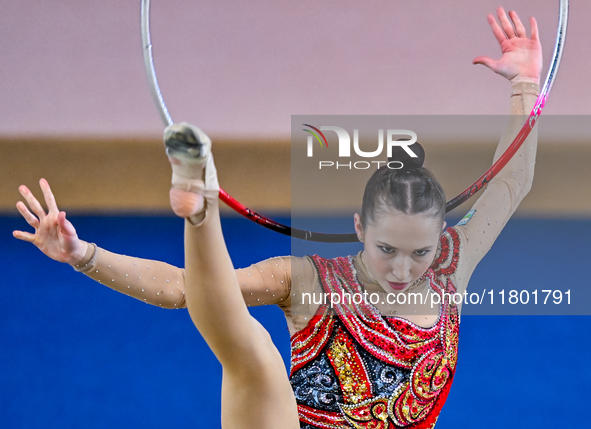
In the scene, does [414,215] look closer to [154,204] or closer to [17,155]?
[154,204]

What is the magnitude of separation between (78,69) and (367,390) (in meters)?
1.20

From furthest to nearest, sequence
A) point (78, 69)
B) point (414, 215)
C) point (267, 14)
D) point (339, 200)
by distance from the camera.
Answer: point (78, 69) < point (267, 14) < point (339, 200) < point (414, 215)

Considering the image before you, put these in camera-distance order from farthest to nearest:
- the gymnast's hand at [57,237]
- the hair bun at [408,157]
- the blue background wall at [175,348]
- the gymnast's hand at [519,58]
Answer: the blue background wall at [175,348] < the gymnast's hand at [519,58] < the hair bun at [408,157] < the gymnast's hand at [57,237]

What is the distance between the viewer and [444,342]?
2.08ft

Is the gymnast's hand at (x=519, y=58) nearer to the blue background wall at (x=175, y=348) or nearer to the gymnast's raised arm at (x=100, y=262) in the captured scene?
the gymnast's raised arm at (x=100, y=262)

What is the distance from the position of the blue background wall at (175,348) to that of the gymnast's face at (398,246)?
0.70 metres

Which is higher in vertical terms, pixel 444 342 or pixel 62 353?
pixel 62 353

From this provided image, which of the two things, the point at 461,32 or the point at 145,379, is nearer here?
the point at 145,379

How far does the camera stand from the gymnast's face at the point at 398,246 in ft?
1.93

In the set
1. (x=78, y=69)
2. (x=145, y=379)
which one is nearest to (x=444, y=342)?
(x=145, y=379)

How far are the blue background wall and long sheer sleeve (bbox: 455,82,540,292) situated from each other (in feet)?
1.85

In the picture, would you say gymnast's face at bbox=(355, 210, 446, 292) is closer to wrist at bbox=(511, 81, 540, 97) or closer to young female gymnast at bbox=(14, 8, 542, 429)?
young female gymnast at bbox=(14, 8, 542, 429)

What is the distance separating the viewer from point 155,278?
53cm

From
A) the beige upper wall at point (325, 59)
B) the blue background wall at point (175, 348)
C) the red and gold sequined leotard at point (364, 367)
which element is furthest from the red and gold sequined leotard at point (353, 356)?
the beige upper wall at point (325, 59)
